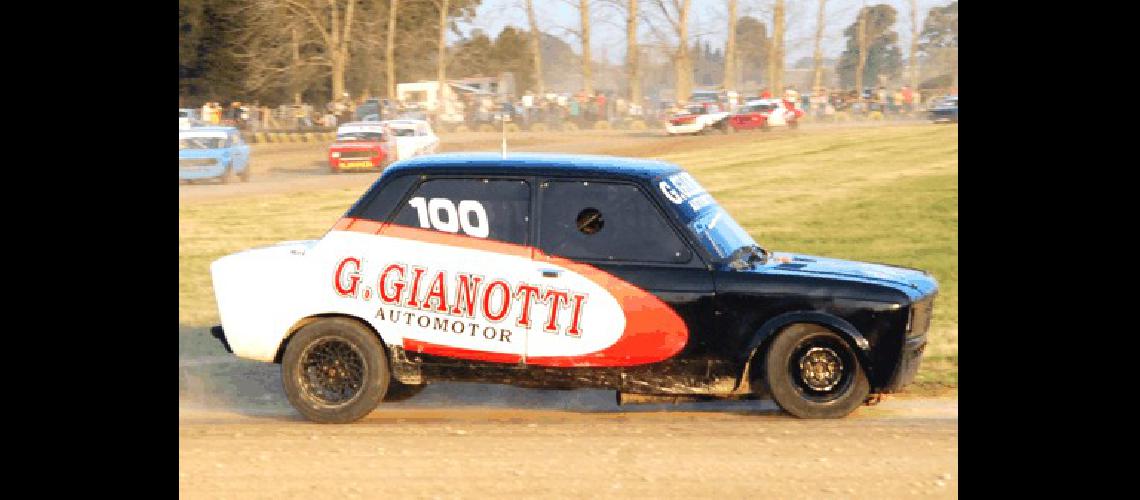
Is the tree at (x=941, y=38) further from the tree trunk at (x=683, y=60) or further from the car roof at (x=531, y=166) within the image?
the car roof at (x=531, y=166)

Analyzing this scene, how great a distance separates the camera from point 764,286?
26.7 ft

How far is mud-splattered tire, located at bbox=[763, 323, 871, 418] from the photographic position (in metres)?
8.10

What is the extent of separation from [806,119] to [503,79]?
12.1 m

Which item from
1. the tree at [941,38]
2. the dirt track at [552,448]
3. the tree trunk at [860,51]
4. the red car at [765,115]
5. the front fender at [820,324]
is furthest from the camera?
the tree trunk at [860,51]

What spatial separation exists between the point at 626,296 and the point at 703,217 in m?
0.85

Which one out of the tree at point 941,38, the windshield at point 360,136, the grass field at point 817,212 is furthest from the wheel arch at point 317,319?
the tree at point 941,38

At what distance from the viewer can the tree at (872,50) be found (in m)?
A: 48.9

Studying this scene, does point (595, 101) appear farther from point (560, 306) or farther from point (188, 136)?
point (560, 306)

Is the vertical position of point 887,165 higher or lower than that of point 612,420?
higher

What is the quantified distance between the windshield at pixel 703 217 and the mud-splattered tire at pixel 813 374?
2.27 ft

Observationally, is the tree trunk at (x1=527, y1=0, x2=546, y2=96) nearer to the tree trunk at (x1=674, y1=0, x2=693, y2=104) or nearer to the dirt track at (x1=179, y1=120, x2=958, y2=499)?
the tree trunk at (x1=674, y1=0, x2=693, y2=104)

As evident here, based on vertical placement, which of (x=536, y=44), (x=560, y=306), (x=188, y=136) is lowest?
(x=560, y=306)

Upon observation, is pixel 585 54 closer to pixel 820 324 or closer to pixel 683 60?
pixel 683 60
